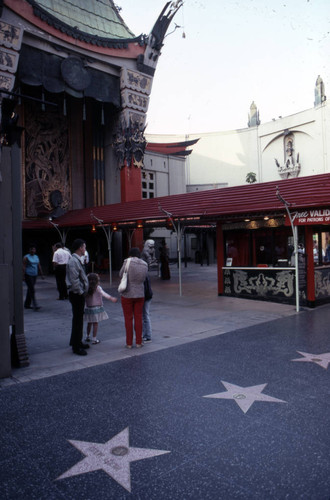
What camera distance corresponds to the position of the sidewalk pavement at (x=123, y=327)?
6.22m

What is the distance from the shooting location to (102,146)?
28.5m

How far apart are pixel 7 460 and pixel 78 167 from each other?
26101mm

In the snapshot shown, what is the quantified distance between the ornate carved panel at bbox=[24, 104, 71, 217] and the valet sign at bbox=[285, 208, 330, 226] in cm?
1796

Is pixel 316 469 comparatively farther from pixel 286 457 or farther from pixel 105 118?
pixel 105 118

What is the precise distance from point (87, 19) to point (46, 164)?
10248mm

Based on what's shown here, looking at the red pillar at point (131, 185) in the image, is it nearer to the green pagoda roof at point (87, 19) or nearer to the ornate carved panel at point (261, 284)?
the green pagoda roof at point (87, 19)

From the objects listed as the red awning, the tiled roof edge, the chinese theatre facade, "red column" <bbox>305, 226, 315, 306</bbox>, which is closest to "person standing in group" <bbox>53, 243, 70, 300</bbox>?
the red awning

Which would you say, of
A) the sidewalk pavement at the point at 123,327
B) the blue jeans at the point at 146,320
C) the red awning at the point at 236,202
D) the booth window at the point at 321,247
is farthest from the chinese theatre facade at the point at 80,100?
the blue jeans at the point at 146,320

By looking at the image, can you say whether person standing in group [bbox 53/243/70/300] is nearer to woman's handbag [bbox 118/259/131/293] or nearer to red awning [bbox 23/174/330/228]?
red awning [bbox 23/174/330/228]

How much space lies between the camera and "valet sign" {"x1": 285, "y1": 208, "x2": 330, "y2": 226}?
10.2m

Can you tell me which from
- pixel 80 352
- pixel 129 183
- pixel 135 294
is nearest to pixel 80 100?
pixel 129 183

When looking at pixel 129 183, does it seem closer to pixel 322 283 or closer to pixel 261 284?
pixel 261 284

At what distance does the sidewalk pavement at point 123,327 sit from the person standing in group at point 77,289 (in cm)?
26

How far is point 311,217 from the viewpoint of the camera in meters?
10.4
